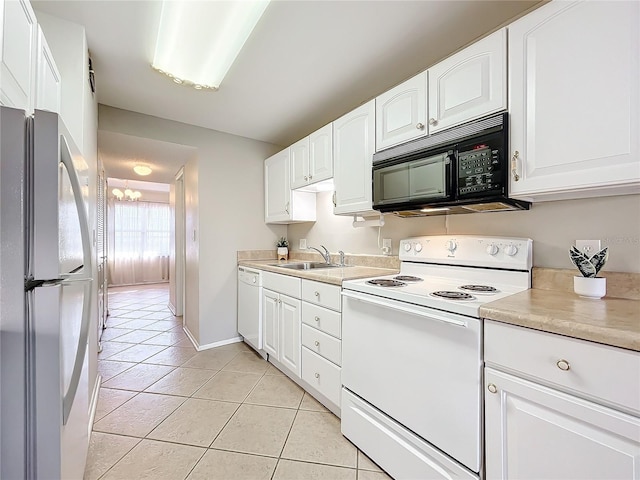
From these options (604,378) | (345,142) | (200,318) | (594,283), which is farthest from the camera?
(200,318)

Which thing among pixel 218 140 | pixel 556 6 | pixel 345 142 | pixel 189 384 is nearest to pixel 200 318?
pixel 189 384

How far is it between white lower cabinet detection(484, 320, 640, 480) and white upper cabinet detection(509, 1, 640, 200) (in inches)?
25.5

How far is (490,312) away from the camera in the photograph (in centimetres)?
102

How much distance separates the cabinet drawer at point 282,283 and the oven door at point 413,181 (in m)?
0.87

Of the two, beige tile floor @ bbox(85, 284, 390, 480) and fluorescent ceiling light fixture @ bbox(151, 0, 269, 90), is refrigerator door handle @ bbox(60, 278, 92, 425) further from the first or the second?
fluorescent ceiling light fixture @ bbox(151, 0, 269, 90)

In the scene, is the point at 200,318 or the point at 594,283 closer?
the point at 594,283

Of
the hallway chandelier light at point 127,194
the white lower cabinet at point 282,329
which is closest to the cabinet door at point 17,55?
the white lower cabinet at point 282,329

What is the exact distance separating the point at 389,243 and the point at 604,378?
60.2 inches

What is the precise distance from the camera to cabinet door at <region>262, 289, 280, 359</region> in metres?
2.46

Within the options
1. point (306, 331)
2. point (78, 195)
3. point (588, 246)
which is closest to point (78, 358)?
point (78, 195)

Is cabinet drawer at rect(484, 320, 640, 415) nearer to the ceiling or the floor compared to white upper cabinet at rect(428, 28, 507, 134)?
nearer to the floor

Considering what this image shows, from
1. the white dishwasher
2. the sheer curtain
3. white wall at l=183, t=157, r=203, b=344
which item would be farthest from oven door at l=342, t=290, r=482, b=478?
the sheer curtain

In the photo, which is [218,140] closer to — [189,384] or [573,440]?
[189,384]

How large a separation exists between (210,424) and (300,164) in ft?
7.12
